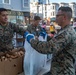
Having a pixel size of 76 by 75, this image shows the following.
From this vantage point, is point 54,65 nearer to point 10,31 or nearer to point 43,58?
point 43,58

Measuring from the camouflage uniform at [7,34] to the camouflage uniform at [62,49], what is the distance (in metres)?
1.14

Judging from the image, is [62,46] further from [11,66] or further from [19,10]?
[19,10]

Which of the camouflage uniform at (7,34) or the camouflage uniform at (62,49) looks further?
the camouflage uniform at (7,34)

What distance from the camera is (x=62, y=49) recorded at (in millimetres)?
2443

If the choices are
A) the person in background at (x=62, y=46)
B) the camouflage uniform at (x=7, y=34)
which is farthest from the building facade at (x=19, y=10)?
the person in background at (x=62, y=46)

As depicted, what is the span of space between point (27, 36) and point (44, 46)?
28 cm

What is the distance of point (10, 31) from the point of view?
3.70m

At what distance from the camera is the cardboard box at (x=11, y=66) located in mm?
2840

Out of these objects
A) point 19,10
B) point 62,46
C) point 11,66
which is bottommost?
point 11,66

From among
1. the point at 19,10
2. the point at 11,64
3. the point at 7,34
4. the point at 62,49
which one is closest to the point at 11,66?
the point at 11,64

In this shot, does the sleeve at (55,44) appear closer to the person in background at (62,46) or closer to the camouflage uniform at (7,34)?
the person in background at (62,46)

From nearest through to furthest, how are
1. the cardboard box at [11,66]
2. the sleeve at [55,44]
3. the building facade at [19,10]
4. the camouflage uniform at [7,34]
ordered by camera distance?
the sleeve at [55,44], the cardboard box at [11,66], the camouflage uniform at [7,34], the building facade at [19,10]

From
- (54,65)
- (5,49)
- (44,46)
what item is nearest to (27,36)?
(44,46)

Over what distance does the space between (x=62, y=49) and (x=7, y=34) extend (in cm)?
143
